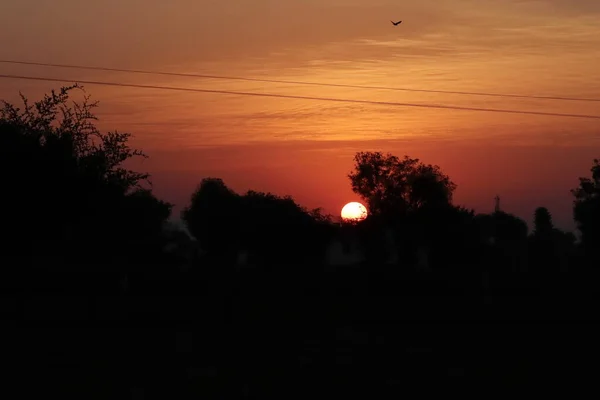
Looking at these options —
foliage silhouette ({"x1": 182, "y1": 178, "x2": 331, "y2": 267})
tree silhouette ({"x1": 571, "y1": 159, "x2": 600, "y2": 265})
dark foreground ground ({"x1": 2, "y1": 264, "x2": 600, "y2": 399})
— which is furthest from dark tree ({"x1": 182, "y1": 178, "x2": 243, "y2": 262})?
dark foreground ground ({"x1": 2, "y1": 264, "x2": 600, "y2": 399})

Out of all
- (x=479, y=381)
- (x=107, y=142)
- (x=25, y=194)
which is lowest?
(x=479, y=381)

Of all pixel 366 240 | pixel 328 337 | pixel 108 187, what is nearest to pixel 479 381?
pixel 328 337

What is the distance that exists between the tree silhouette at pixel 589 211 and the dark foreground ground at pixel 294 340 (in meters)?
36.6

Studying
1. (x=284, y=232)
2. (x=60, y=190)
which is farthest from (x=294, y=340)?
(x=284, y=232)

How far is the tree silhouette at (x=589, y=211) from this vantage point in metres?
61.8

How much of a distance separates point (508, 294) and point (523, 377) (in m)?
10.9

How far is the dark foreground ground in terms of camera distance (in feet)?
46.2

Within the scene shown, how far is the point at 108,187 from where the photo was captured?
66.5ft

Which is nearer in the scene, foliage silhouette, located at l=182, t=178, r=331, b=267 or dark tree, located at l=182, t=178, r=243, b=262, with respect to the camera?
foliage silhouette, located at l=182, t=178, r=331, b=267

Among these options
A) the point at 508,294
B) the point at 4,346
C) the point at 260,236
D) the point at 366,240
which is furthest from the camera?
the point at 366,240

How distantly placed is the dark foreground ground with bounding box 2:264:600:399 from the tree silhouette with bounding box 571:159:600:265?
3656 centimetres

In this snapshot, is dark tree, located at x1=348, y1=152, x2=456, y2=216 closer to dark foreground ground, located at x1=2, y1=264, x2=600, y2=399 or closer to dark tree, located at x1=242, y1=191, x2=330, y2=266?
dark tree, located at x1=242, y1=191, x2=330, y2=266

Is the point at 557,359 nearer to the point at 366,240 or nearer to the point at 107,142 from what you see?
the point at 107,142

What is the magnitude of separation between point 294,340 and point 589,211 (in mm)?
50256
